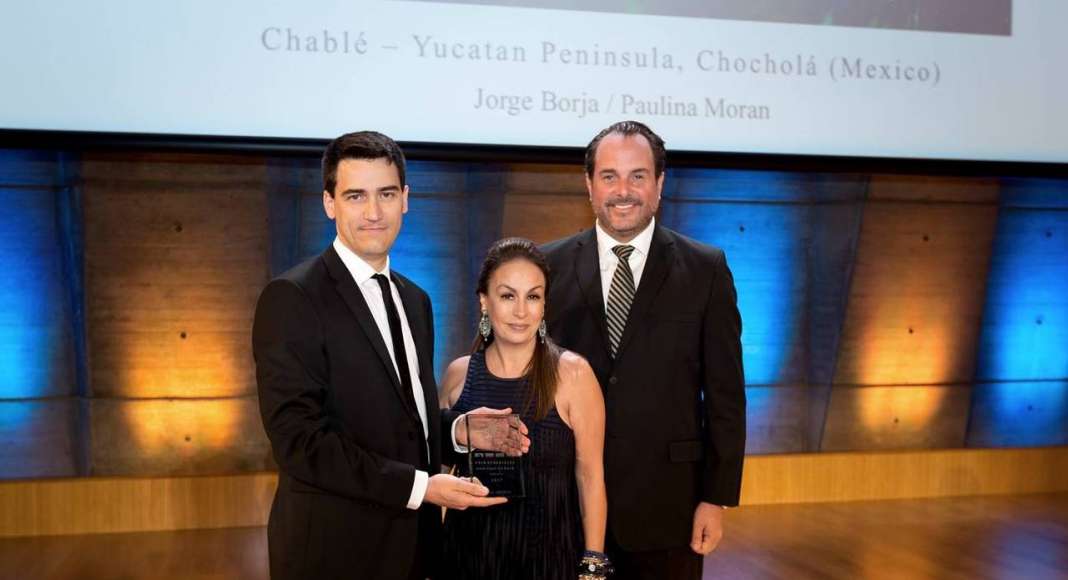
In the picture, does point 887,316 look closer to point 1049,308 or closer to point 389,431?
point 1049,308

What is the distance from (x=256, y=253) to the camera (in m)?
4.79

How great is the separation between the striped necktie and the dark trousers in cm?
46

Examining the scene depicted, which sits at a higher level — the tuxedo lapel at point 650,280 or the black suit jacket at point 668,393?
the tuxedo lapel at point 650,280

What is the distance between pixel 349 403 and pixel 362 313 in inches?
6.5

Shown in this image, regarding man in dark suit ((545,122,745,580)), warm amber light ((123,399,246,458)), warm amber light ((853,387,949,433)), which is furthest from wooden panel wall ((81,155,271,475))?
warm amber light ((853,387,949,433))

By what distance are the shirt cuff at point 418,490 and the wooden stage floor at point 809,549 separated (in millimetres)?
2376

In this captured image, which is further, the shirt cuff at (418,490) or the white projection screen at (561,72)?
the white projection screen at (561,72)

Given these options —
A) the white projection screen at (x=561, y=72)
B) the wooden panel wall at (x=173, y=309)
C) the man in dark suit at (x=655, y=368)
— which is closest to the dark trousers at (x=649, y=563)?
the man in dark suit at (x=655, y=368)

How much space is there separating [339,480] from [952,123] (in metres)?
3.84

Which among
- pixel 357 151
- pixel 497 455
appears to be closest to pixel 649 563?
pixel 497 455

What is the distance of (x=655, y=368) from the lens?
7.73 feet

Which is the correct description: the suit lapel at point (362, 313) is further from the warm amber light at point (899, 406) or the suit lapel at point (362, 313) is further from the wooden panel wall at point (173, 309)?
the warm amber light at point (899, 406)

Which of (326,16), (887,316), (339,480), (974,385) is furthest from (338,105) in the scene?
(974,385)

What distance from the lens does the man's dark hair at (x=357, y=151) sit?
185cm
